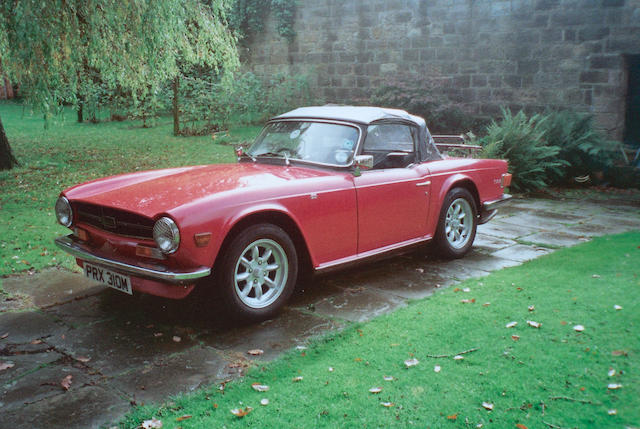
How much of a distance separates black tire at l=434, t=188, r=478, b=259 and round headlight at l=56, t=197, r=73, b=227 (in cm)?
337

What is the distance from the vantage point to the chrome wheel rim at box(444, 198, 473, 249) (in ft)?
19.7

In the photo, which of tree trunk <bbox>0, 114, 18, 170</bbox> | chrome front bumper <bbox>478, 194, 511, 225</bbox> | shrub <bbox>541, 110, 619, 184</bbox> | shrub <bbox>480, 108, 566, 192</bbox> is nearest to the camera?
chrome front bumper <bbox>478, 194, 511, 225</bbox>

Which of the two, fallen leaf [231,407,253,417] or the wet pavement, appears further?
the wet pavement

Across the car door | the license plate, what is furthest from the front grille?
the car door

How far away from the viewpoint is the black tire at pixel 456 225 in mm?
5777

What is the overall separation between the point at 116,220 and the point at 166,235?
0.60 metres

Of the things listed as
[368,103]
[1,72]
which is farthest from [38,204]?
[368,103]

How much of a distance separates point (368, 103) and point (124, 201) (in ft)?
42.1

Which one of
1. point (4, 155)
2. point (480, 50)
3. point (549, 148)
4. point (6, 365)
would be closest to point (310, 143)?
point (6, 365)

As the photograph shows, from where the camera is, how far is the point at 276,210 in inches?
166

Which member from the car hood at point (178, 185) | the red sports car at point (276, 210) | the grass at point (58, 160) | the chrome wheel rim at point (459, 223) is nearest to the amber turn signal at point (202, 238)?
the red sports car at point (276, 210)

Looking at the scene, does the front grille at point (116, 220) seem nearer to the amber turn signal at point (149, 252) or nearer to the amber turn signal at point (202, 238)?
the amber turn signal at point (149, 252)

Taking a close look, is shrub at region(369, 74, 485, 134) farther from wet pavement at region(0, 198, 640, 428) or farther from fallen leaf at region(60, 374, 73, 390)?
fallen leaf at region(60, 374, 73, 390)

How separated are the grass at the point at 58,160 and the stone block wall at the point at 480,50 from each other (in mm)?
3488
